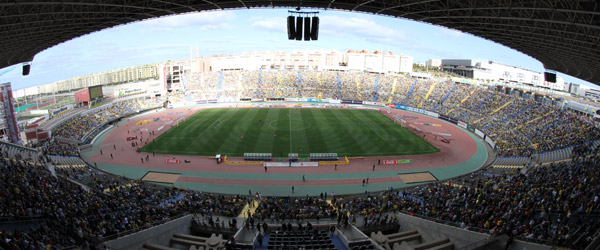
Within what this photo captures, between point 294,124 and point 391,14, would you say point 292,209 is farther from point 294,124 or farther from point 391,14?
point 294,124

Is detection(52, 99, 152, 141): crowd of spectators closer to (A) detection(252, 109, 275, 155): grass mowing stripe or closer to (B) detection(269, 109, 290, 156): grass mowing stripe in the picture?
(A) detection(252, 109, 275, 155): grass mowing stripe

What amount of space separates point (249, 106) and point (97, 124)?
28.8 m

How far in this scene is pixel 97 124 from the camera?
49844mm

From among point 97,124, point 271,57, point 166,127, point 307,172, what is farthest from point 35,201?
point 271,57

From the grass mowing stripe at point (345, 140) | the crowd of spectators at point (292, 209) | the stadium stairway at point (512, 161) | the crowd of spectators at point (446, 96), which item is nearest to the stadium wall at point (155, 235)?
the crowd of spectators at point (292, 209)

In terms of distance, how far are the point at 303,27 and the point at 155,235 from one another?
12.8m

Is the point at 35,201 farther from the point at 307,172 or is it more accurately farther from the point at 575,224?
the point at 575,224

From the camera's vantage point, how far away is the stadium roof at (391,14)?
1505 centimetres

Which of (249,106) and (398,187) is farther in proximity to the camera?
(249,106)

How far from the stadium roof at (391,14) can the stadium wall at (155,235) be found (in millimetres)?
10333

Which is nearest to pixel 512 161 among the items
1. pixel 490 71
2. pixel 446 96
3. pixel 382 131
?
pixel 382 131

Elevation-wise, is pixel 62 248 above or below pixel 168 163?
above

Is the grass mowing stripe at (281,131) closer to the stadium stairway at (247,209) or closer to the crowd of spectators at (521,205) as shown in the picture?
the stadium stairway at (247,209)

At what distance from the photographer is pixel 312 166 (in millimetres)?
33594
